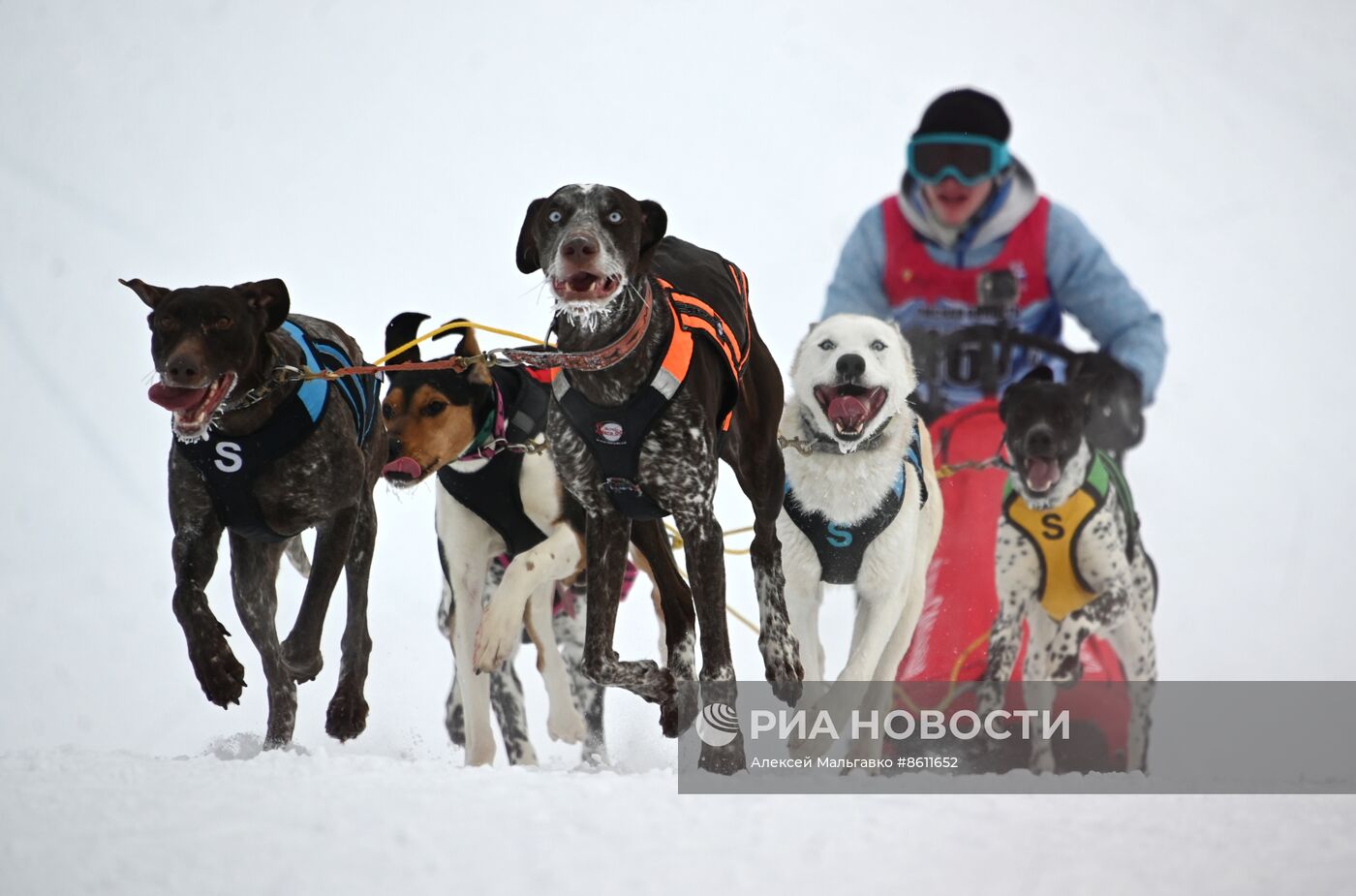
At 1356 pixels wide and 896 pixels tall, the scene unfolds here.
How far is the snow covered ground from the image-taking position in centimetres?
352

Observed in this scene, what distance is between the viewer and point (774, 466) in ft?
16.5

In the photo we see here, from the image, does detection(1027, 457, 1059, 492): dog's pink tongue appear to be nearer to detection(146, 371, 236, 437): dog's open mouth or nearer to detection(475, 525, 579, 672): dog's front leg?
detection(475, 525, 579, 672): dog's front leg

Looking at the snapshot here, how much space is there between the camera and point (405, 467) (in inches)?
213

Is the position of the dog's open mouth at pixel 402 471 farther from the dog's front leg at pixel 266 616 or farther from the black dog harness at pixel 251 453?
the black dog harness at pixel 251 453

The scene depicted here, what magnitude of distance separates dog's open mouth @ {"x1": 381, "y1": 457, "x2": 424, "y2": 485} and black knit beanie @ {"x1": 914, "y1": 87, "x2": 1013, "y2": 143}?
2.54 m

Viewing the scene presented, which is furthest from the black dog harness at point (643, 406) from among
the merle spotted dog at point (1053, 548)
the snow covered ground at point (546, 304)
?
the merle spotted dog at point (1053, 548)

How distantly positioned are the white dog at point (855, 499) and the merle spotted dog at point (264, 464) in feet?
4.53

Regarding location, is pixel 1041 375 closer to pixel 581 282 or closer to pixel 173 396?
pixel 581 282

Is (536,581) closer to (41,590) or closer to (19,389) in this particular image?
(41,590)

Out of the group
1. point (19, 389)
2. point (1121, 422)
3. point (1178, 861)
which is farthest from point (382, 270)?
point (1178, 861)

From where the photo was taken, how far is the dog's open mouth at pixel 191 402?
420cm

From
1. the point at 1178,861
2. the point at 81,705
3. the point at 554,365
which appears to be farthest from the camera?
the point at 81,705

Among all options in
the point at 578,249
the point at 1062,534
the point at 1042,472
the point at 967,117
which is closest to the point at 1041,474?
the point at 1042,472

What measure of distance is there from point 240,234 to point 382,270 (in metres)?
1.63
